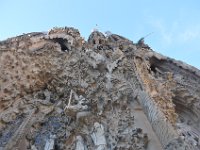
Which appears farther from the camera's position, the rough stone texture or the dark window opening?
the dark window opening

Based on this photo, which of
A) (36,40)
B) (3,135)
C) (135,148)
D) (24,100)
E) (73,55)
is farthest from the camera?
(36,40)

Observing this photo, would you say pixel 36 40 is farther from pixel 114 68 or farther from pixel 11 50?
pixel 114 68

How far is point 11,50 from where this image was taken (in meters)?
9.46

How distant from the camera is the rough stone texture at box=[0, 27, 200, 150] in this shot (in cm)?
527

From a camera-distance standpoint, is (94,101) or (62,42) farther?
(62,42)

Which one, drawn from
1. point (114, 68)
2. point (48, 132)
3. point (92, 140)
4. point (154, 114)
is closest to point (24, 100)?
point (48, 132)

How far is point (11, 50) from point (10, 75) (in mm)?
998

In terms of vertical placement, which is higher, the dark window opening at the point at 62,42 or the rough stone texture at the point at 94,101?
the dark window opening at the point at 62,42

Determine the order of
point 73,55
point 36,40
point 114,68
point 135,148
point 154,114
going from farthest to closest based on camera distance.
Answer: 1. point 36,40
2. point 73,55
3. point 114,68
4. point 154,114
5. point 135,148

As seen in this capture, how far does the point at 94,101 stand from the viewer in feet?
20.8

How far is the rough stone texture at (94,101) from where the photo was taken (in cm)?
527

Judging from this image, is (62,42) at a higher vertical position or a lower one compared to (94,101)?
higher

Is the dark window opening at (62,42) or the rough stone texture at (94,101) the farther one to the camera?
the dark window opening at (62,42)

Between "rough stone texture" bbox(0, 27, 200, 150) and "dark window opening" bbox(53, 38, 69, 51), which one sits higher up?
"dark window opening" bbox(53, 38, 69, 51)
